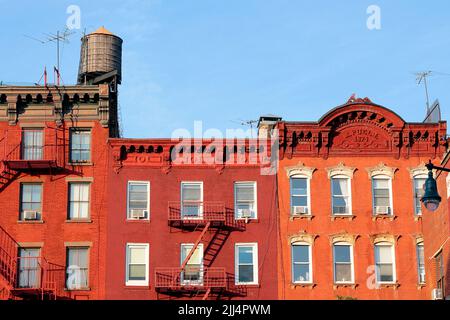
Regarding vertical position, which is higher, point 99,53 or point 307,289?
point 99,53

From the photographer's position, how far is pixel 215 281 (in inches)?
1906

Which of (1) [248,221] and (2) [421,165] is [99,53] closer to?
(1) [248,221]

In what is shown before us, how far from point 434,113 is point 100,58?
1898 centimetres

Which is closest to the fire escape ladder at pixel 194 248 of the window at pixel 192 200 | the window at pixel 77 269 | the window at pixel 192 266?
the window at pixel 192 266

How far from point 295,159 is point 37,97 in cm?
1407

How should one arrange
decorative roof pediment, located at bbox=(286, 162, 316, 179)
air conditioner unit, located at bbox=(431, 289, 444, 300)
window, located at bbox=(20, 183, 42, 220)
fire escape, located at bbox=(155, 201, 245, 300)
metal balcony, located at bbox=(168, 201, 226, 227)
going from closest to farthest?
air conditioner unit, located at bbox=(431, 289, 444, 300)
fire escape, located at bbox=(155, 201, 245, 300)
metal balcony, located at bbox=(168, 201, 226, 227)
window, located at bbox=(20, 183, 42, 220)
decorative roof pediment, located at bbox=(286, 162, 316, 179)

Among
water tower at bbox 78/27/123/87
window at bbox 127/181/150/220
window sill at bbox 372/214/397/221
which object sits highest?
water tower at bbox 78/27/123/87

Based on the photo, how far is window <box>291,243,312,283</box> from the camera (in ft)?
159

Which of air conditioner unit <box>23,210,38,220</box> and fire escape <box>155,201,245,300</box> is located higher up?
air conditioner unit <box>23,210,38,220</box>

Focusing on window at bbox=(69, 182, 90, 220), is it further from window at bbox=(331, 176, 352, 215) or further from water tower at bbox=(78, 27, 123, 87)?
window at bbox=(331, 176, 352, 215)

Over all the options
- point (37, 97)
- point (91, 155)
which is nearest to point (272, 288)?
point (91, 155)

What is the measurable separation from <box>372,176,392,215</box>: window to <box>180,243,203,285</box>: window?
367 inches

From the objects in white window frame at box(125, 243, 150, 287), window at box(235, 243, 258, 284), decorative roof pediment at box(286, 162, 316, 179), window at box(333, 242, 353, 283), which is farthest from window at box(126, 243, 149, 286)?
window at box(333, 242, 353, 283)

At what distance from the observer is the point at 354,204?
49.7 metres
